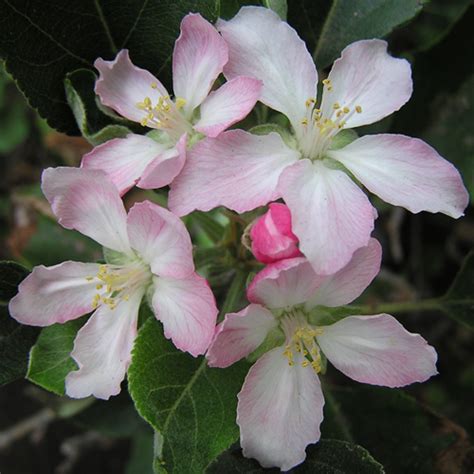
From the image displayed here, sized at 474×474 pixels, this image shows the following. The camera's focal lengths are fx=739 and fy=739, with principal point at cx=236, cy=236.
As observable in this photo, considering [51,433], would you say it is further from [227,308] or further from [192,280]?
[192,280]

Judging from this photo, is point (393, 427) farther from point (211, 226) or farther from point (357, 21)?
point (357, 21)

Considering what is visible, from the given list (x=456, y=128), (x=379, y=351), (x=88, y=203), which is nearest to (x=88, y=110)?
(x=88, y=203)

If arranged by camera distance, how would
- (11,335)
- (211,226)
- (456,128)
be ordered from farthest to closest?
(456,128) → (211,226) → (11,335)

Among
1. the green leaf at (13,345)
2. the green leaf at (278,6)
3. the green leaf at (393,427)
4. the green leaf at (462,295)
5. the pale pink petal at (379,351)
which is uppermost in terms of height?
the green leaf at (278,6)

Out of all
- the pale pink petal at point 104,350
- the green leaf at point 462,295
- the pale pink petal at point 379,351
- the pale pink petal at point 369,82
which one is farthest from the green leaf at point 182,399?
the green leaf at point 462,295

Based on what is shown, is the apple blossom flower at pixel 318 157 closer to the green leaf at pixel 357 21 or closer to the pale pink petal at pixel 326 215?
the pale pink petal at pixel 326 215

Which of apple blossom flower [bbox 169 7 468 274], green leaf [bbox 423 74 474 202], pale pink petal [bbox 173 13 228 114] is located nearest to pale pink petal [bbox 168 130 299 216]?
apple blossom flower [bbox 169 7 468 274]

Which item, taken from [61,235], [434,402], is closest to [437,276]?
[434,402]
